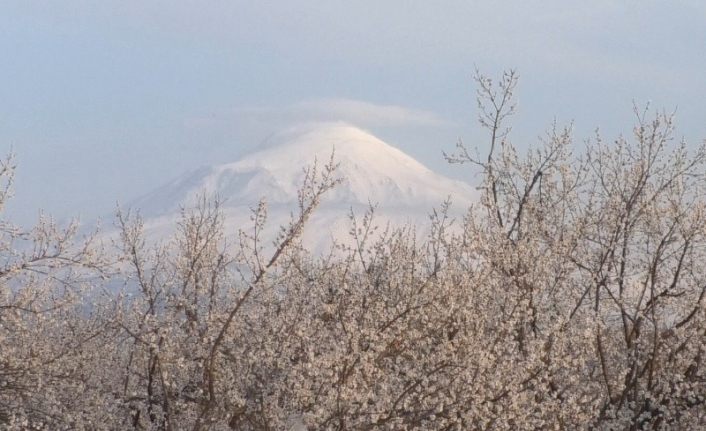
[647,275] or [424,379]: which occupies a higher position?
[647,275]

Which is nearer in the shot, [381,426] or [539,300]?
[381,426]

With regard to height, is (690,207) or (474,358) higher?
(690,207)

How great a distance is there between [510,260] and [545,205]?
95.2 inches

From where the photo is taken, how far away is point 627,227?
48.0 ft

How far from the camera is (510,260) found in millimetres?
14125

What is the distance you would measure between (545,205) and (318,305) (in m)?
5.15

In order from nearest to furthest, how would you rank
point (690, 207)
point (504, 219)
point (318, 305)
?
1. point (318, 305)
2. point (690, 207)
3. point (504, 219)

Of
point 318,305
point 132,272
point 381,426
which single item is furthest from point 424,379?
point 132,272

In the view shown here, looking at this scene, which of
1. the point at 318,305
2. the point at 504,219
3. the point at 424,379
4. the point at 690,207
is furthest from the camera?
the point at 504,219

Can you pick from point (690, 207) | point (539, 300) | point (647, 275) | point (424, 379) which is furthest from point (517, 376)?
point (690, 207)

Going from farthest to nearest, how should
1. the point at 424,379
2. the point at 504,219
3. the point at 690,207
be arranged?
the point at 504,219, the point at 690,207, the point at 424,379

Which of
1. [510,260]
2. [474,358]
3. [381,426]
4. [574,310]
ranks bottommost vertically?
[381,426]

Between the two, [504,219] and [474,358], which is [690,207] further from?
[474,358]

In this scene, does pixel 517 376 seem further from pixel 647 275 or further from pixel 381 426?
pixel 647 275
